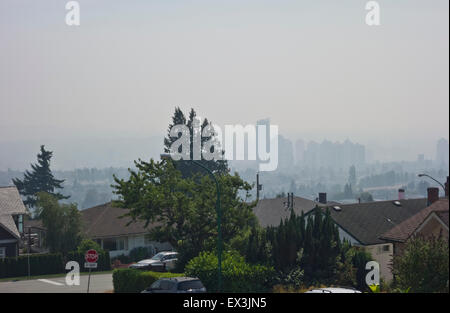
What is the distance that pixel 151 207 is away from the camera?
40969 mm

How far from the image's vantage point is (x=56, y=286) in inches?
1906

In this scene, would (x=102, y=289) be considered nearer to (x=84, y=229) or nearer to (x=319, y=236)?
(x=319, y=236)

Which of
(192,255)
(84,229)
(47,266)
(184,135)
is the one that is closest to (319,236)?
(192,255)

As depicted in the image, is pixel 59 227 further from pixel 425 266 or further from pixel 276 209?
pixel 425 266

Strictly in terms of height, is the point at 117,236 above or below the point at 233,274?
below

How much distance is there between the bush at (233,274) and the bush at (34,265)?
2811cm

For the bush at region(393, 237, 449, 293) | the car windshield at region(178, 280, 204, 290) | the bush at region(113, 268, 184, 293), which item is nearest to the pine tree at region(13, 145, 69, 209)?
the bush at region(113, 268, 184, 293)

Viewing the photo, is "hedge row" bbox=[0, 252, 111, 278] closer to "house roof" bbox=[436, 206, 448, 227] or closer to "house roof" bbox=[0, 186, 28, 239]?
"house roof" bbox=[0, 186, 28, 239]

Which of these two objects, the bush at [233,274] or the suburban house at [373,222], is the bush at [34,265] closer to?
the suburban house at [373,222]

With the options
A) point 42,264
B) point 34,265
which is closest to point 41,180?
point 42,264

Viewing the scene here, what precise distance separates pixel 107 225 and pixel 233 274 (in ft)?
127

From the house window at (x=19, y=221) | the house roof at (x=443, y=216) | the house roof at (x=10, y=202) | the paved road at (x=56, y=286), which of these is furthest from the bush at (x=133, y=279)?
the house window at (x=19, y=221)

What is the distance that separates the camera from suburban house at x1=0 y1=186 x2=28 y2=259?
196ft
